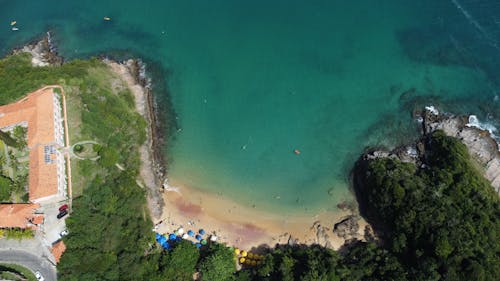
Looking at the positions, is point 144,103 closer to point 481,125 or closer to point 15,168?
point 15,168

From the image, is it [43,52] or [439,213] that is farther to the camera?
[43,52]

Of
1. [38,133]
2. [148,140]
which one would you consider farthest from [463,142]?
[38,133]

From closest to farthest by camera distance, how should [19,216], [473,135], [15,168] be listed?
[19,216] < [15,168] < [473,135]

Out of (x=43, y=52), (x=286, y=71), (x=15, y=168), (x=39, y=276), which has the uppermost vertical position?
(x=43, y=52)

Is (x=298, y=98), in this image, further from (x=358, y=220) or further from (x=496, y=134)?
(x=496, y=134)

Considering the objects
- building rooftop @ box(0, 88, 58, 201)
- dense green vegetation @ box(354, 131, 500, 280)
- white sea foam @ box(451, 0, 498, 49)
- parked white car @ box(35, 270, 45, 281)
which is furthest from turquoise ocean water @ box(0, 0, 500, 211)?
parked white car @ box(35, 270, 45, 281)

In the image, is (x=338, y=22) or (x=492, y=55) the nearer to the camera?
(x=492, y=55)

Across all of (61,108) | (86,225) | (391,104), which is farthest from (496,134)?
(61,108)

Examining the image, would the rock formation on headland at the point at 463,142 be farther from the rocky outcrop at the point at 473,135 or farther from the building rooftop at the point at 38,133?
the building rooftop at the point at 38,133
